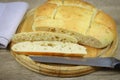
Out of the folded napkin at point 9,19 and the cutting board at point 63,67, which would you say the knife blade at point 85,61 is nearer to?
the cutting board at point 63,67

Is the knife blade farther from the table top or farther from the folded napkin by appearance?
the folded napkin

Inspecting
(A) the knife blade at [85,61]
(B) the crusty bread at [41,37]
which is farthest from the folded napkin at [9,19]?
(A) the knife blade at [85,61]

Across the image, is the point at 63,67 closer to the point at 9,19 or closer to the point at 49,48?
the point at 49,48

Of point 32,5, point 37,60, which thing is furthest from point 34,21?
point 32,5

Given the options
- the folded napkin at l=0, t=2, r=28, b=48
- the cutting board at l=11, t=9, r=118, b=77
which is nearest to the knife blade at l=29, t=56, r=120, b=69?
the cutting board at l=11, t=9, r=118, b=77

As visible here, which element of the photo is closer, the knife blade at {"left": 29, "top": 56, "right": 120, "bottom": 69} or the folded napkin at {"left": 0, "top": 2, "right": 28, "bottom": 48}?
the knife blade at {"left": 29, "top": 56, "right": 120, "bottom": 69}

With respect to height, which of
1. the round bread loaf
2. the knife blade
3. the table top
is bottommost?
the table top
